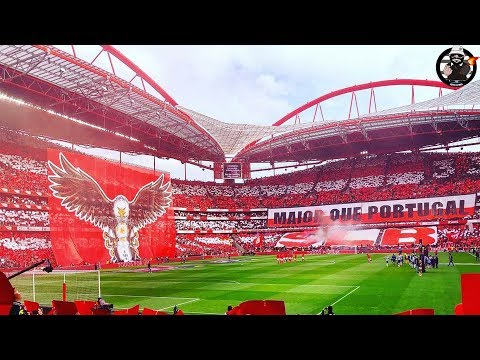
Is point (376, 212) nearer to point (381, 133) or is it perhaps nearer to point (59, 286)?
point (381, 133)

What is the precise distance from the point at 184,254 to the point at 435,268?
54.1ft

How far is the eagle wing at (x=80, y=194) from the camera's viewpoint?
14.2m

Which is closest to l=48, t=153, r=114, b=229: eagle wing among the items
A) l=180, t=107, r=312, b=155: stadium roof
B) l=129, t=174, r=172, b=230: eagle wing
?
l=129, t=174, r=172, b=230: eagle wing

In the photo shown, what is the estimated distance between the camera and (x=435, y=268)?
56.3ft

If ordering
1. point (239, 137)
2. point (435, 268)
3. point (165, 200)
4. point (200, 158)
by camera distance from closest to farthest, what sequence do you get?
1. point (435, 268)
2. point (165, 200)
3. point (200, 158)
4. point (239, 137)

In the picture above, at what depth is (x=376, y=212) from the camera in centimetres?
2733

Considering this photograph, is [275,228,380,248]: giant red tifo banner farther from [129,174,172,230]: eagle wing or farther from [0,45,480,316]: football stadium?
[129,174,172,230]: eagle wing

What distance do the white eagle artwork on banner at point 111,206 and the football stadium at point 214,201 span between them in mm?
57

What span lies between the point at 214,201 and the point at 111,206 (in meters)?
16.0

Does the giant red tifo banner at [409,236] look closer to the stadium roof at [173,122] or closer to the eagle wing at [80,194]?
the stadium roof at [173,122]
